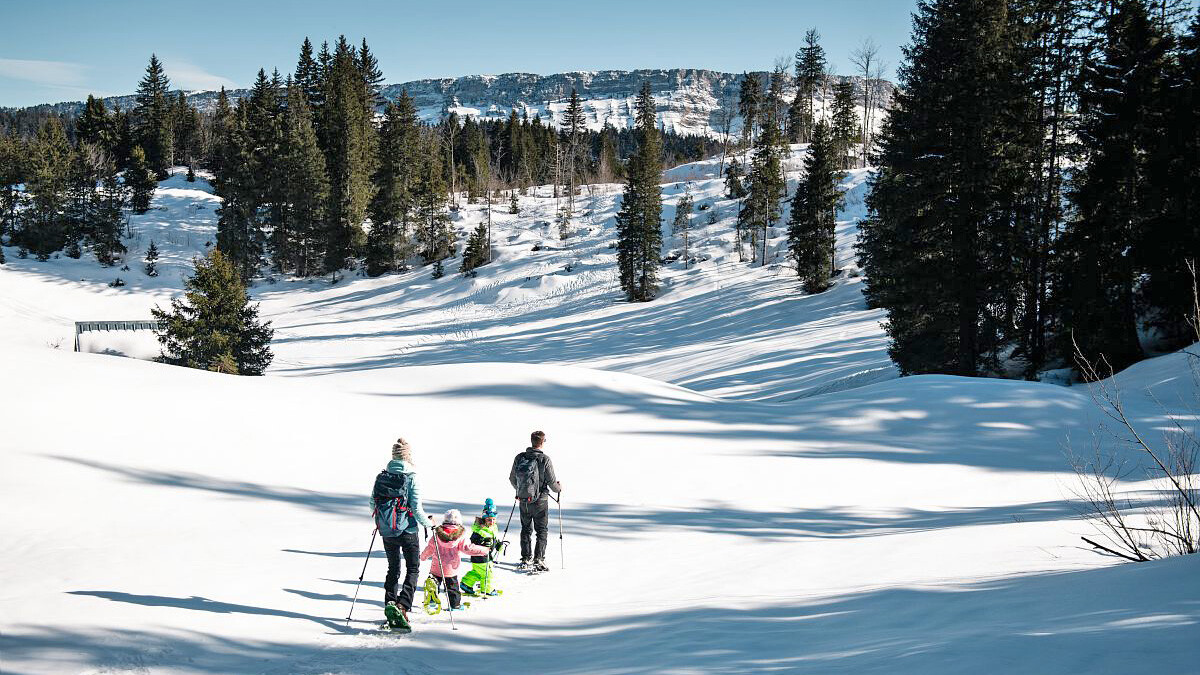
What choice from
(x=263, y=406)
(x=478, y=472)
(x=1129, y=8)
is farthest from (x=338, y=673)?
(x=1129, y=8)

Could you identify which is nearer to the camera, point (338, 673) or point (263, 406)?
point (338, 673)

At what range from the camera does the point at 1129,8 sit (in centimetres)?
2178

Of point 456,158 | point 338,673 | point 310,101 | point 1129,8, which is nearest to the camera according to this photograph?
point 338,673

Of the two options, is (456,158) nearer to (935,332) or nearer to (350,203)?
(350,203)

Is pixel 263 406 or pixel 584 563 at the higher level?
pixel 263 406

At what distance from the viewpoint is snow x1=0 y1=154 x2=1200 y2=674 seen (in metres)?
5.70

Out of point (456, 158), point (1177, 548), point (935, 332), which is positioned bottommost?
point (1177, 548)

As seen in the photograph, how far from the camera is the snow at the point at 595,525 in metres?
5.70

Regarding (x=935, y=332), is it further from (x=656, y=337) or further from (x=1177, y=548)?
(x=656, y=337)

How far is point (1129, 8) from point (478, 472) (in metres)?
24.2

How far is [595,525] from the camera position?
1127cm

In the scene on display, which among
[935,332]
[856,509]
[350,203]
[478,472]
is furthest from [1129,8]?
[350,203]

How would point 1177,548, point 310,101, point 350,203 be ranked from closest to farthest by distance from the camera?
point 1177,548, point 350,203, point 310,101

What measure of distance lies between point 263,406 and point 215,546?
6.62 meters
